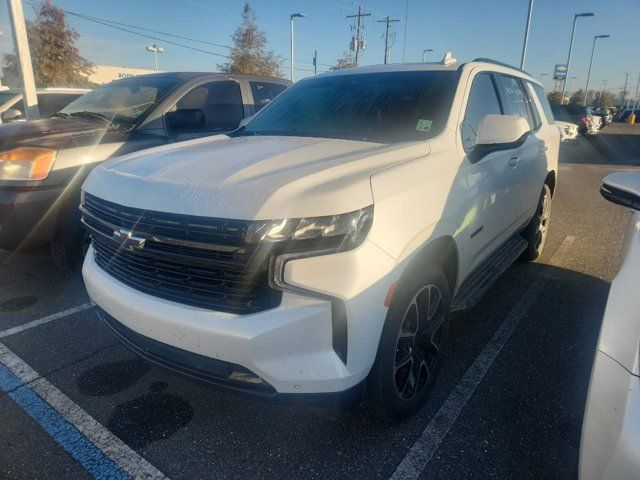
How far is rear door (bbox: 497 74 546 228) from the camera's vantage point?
3463 millimetres

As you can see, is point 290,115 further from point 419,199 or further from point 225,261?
A: point 225,261

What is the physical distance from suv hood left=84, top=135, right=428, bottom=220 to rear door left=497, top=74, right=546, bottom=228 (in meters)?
1.47

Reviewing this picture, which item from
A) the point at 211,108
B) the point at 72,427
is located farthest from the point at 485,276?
the point at 211,108

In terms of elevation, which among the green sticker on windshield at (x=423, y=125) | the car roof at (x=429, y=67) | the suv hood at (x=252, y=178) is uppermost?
the car roof at (x=429, y=67)

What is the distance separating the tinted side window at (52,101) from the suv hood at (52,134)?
5154mm

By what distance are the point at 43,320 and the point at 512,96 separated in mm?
4282

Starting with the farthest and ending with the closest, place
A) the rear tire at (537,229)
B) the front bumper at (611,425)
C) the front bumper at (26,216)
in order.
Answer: the rear tire at (537,229), the front bumper at (26,216), the front bumper at (611,425)

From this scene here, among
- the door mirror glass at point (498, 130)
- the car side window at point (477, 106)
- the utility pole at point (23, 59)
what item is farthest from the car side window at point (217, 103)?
the utility pole at point (23, 59)

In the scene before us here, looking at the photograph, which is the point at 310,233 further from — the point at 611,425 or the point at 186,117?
the point at 186,117

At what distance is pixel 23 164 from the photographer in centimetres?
355

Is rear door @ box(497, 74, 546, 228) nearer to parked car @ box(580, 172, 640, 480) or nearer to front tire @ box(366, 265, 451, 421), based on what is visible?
front tire @ box(366, 265, 451, 421)

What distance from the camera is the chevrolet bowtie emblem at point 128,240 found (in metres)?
1.95

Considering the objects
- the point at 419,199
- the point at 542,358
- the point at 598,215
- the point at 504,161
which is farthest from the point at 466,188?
the point at 598,215

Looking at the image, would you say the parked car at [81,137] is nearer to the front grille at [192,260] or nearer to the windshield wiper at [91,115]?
the windshield wiper at [91,115]
